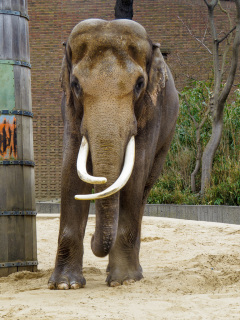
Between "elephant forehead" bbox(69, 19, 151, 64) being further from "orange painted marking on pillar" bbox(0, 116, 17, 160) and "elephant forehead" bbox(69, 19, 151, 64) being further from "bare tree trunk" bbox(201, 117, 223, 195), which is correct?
"bare tree trunk" bbox(201, 117, 223, 195)

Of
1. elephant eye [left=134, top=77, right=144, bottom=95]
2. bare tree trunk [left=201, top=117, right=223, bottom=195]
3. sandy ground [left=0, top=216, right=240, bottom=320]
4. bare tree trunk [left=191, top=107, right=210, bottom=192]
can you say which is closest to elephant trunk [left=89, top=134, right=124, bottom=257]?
sandy ground [left=0, top=216, right=240, bottom=320]

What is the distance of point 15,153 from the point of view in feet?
21.1

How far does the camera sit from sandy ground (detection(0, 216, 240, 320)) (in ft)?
13.7

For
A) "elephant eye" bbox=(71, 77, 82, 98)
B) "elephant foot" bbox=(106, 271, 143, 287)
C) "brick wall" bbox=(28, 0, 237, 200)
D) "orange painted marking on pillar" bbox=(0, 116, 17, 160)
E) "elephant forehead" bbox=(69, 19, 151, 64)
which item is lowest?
"elephant foot" bbox=(106, 271, 143, 287)

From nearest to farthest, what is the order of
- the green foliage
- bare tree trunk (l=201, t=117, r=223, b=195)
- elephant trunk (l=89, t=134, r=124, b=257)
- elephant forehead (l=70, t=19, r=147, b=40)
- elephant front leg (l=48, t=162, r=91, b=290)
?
elephant trunk (l=89, t=134, r=124, b=257)
elephant forehead (l=70, t=19, r=147, b=40)
elephant front leg (l=48, t=162, r=91, b=290)
the green foliage
bare tree trunk (l=201, t=117, r=223, b=195)

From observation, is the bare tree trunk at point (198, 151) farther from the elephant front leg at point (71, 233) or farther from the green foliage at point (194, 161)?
the elephant front leg at point (71, 233)

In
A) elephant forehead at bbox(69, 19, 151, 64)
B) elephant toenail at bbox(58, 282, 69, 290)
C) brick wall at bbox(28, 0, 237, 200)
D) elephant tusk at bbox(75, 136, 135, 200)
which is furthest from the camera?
brick wall at bbox(28, 0, 237, 200)

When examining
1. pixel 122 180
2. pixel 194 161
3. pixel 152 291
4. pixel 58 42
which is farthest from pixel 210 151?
pixel 122 180

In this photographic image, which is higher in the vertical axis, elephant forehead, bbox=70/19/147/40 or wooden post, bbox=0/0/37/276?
elephant forehead, bbox=70/19/147/40

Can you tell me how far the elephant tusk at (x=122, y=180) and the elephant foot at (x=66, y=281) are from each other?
1.12 m

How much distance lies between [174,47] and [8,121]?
1400 cm

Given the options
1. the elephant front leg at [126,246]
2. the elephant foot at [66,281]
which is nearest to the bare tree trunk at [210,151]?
the elephant front leg at [126,246]

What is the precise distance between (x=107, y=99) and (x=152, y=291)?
1.41m

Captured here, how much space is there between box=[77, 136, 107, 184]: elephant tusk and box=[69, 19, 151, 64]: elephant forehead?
0.66 meters
